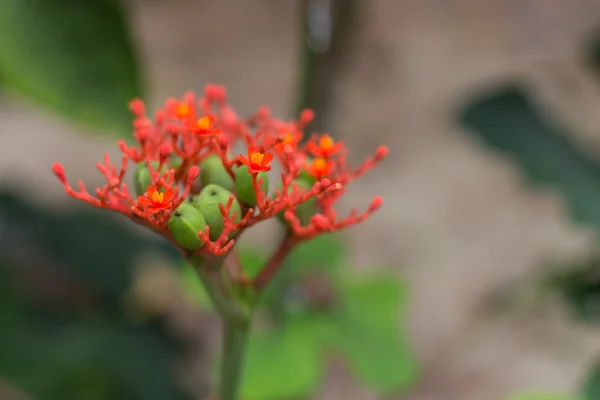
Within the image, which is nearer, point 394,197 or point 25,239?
point 25,239

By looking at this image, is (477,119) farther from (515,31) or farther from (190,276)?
(515,31)

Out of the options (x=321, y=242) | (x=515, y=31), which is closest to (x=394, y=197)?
(x=515, y=31)

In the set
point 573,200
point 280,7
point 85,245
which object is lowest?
point 573,200

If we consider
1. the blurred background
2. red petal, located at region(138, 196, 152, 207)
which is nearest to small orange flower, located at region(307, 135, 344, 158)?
red petal, located at region(138, 196, 152, 207)

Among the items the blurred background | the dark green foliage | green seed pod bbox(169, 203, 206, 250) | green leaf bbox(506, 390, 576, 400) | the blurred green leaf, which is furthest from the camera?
the dark green foliage

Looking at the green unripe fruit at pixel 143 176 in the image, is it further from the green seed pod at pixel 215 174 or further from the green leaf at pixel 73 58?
the green leaf at pixel 73 58

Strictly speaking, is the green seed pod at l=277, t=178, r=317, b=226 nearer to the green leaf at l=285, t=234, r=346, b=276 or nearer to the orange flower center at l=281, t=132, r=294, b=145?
the orange flower center at l=281, t=132, r=294, b=145
